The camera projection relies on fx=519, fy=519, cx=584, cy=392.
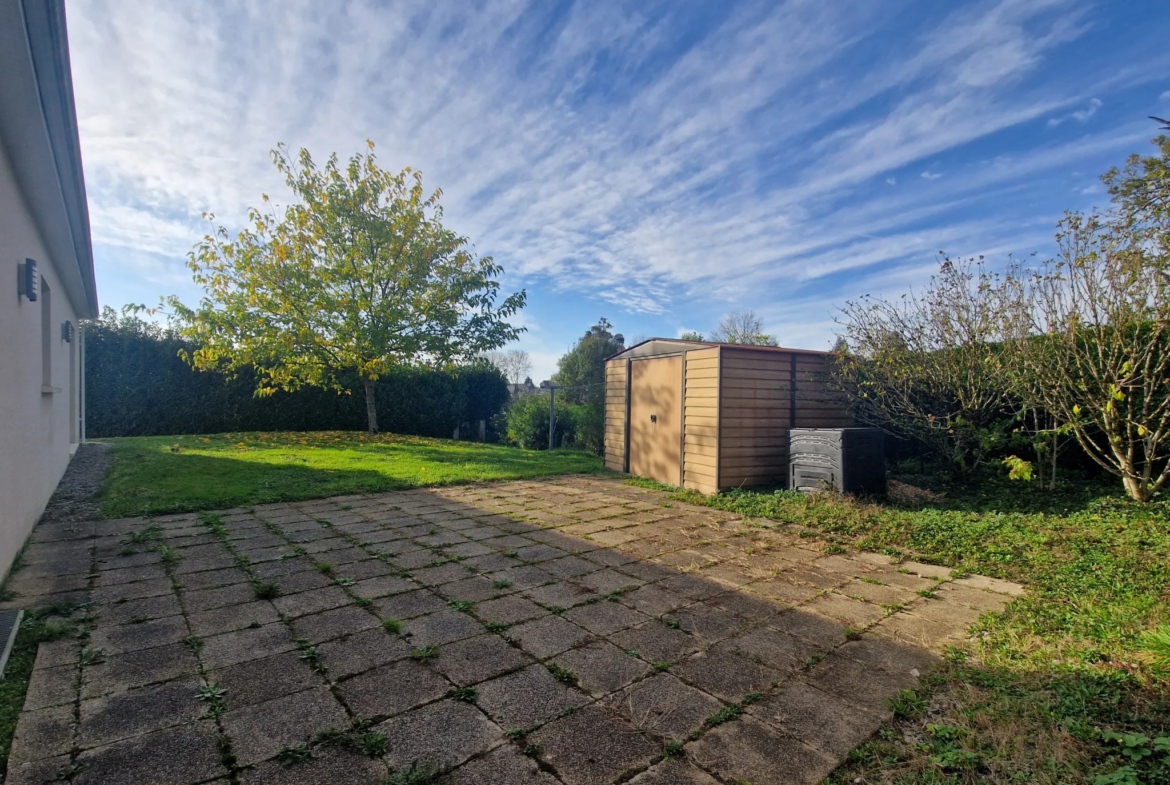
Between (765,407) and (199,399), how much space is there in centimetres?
1282

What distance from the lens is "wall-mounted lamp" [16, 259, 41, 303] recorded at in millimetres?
3576

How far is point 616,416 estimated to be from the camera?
8.45 meters

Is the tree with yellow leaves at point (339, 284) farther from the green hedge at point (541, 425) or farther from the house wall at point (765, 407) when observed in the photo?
the house wall at point (765, 407)

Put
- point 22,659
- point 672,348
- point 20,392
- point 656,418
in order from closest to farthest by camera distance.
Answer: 1. point 22,659
2. point 20,392
3. point 672,348
4. point 656,418

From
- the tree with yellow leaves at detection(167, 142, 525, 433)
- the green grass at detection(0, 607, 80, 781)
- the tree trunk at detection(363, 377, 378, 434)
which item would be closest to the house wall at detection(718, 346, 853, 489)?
the green grass at detection(0, 607, 80, 781)

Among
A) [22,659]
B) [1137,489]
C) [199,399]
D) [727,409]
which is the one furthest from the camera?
[199,399]

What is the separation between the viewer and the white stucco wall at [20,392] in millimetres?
3070

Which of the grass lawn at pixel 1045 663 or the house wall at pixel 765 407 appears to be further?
the house wall at pixel 765 407

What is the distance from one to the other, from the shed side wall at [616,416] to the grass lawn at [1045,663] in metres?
3.80

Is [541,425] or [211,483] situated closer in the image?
[211,483]

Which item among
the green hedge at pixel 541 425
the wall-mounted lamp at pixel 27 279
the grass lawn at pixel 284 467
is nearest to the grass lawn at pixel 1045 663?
the grass lawn at pixel 284 467

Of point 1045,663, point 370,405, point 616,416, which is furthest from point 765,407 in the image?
point 370,405

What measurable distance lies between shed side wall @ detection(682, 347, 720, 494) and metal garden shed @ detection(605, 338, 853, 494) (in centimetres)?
1

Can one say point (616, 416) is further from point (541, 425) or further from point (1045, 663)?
point (1045, 663)
